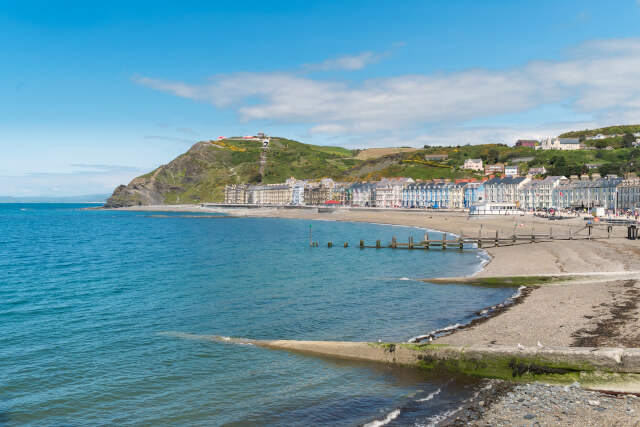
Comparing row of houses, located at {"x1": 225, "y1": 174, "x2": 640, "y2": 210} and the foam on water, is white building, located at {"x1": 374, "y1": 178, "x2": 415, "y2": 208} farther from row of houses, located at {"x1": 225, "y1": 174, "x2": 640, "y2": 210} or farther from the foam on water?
the foam on water

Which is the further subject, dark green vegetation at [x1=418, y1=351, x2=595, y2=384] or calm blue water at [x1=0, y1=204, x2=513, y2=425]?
calm blue water at [x1=0, y1=204, x2=513, y2=425]

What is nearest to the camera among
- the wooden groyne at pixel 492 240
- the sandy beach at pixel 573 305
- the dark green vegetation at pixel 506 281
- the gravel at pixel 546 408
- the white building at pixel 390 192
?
the gravel at pixel 546 408

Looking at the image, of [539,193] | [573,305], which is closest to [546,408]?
[573,305]

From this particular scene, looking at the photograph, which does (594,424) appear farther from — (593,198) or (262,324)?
(593,198)

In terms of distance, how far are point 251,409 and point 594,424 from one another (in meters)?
10.1

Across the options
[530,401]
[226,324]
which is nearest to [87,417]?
[226,324]

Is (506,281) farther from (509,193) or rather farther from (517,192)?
(509,193)

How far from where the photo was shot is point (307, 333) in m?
23.6

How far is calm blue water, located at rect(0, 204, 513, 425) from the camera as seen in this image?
15.6 metres

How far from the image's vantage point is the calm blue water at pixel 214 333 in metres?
15.6

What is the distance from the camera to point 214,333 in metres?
24.1

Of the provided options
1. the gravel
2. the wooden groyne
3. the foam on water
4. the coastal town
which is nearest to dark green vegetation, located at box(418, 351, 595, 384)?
the gravel

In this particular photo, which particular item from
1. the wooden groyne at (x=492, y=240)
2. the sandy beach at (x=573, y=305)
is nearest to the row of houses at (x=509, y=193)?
the wooden groyne at (x=492, y=240)

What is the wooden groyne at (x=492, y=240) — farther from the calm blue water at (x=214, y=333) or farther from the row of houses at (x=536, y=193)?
the row of houses at (x=536, y=193)
